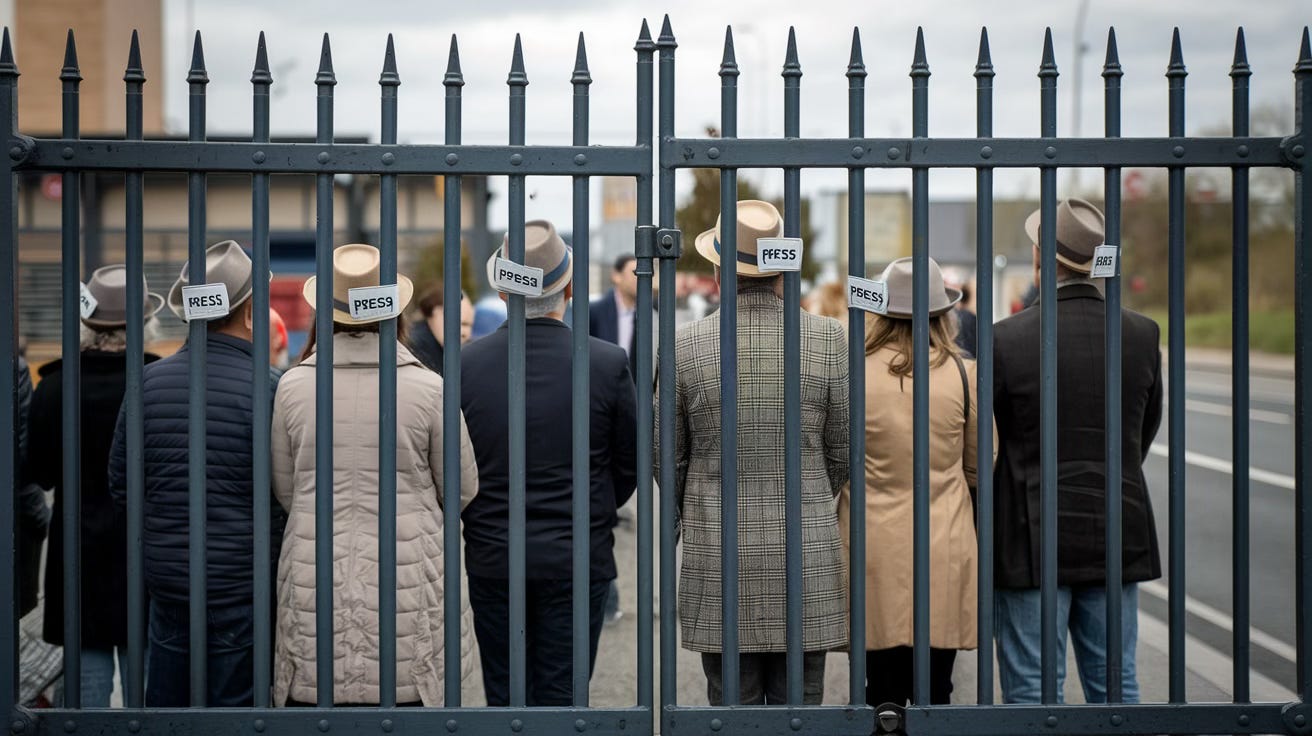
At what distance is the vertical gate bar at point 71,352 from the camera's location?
2.83m

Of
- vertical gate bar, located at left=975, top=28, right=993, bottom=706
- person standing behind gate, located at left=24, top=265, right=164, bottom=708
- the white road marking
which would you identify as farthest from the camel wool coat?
the white road marking

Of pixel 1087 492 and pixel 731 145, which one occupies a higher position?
pixel 731 145

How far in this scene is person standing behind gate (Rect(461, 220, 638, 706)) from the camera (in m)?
3.95

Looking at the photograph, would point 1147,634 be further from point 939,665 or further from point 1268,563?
point 939,665

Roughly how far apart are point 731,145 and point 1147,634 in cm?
523

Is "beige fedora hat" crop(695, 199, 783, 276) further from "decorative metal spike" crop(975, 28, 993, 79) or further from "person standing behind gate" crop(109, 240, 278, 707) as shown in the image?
"person standing behind gate" crop(109, 240, 278, 707)

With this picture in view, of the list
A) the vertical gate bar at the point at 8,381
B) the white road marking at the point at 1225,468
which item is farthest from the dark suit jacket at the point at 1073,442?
the white road marking at the point at 1225,468

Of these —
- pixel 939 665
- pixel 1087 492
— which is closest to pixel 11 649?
pixel 939 665

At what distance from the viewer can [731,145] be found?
9.37 ft

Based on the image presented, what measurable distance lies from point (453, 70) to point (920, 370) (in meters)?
1.25

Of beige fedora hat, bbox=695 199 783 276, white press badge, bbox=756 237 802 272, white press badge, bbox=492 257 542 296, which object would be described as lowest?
white press badge, bbox=492 257 542 296

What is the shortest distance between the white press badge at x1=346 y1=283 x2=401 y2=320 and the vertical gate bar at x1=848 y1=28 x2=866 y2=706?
40.9 inches

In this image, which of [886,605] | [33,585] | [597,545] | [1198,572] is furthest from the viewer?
[1198,572]

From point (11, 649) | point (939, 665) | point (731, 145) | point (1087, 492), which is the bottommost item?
point (939, 665)
